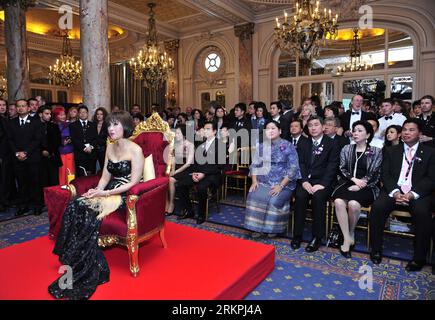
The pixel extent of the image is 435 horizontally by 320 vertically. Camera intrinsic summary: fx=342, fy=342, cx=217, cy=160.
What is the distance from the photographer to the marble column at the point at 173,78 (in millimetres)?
12180

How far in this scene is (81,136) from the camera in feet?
17.7

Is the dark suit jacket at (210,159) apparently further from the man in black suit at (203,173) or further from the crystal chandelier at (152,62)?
the crystal chandelier at (152,62)

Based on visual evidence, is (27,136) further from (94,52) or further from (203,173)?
(203,173)

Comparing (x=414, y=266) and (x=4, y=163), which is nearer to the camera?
(x=414, y=266)

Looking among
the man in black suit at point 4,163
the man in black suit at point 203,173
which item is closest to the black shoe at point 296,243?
the man in black suit at point 203,173

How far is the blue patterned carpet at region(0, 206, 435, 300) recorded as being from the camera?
9.12 feet

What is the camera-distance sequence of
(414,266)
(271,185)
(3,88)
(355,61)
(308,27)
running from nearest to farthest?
(414,266)
(271,185)
(308,27)
(355,61)
(3,88)

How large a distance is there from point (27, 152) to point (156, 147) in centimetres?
254

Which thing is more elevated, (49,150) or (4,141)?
(4,141)

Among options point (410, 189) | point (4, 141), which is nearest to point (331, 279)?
point (410, 189)

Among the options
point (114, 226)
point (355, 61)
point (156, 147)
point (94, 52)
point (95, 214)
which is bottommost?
point (114, 226)

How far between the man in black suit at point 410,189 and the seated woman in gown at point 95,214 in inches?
96.7
